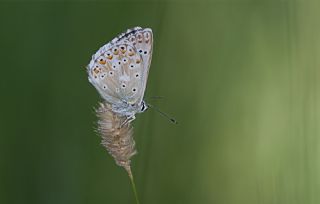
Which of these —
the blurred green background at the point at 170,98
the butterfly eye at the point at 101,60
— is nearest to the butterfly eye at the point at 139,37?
the butterfly eye at the point at 101,60

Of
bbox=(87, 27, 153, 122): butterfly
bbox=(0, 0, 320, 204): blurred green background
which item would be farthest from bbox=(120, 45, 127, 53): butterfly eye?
bbox=(0, 0, 320, 204): blurred green background

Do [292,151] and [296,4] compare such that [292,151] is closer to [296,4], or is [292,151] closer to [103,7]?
[296,4]

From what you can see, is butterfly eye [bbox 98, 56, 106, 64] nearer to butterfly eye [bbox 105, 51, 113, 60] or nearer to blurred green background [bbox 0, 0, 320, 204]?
butterfly eye [bbox 105, 51, 113, 60]

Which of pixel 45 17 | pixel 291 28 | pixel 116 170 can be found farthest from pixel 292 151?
pixel 45 17

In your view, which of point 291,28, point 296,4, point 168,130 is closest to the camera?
point 291,28

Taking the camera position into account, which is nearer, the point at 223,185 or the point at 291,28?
the point at 291,28

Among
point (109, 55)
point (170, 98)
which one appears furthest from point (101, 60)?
point (170, 98)

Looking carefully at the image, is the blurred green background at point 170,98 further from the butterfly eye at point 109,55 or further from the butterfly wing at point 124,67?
the butterfly eye at point 109,55
